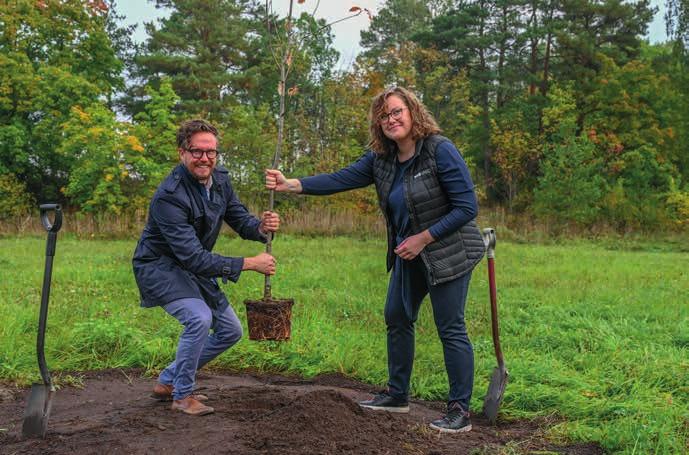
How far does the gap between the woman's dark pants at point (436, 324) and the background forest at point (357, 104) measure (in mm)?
18614

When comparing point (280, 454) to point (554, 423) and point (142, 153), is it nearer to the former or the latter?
point (554, 423)

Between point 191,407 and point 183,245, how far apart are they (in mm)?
1051

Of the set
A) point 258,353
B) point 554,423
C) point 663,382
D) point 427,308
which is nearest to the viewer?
point 554,423

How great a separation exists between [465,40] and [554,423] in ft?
106

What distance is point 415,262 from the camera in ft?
14.7

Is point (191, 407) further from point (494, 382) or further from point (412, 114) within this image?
point (412, 114)

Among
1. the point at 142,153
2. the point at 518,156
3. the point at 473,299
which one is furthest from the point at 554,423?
the point at 518,156

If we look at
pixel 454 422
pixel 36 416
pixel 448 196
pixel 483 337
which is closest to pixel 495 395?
pixel 454 422

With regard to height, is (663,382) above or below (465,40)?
below

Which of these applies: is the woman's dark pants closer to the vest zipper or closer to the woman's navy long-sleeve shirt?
the vest zipper

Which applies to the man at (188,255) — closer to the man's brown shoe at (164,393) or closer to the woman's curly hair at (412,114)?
the man's brown shoe at (164,393)

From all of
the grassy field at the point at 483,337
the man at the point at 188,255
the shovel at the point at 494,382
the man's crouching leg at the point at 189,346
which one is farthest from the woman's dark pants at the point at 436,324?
the man's crouching leg at the point at 189,346

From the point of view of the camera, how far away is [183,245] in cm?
421

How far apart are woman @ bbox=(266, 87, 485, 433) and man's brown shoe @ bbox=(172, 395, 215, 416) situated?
1.33 m
